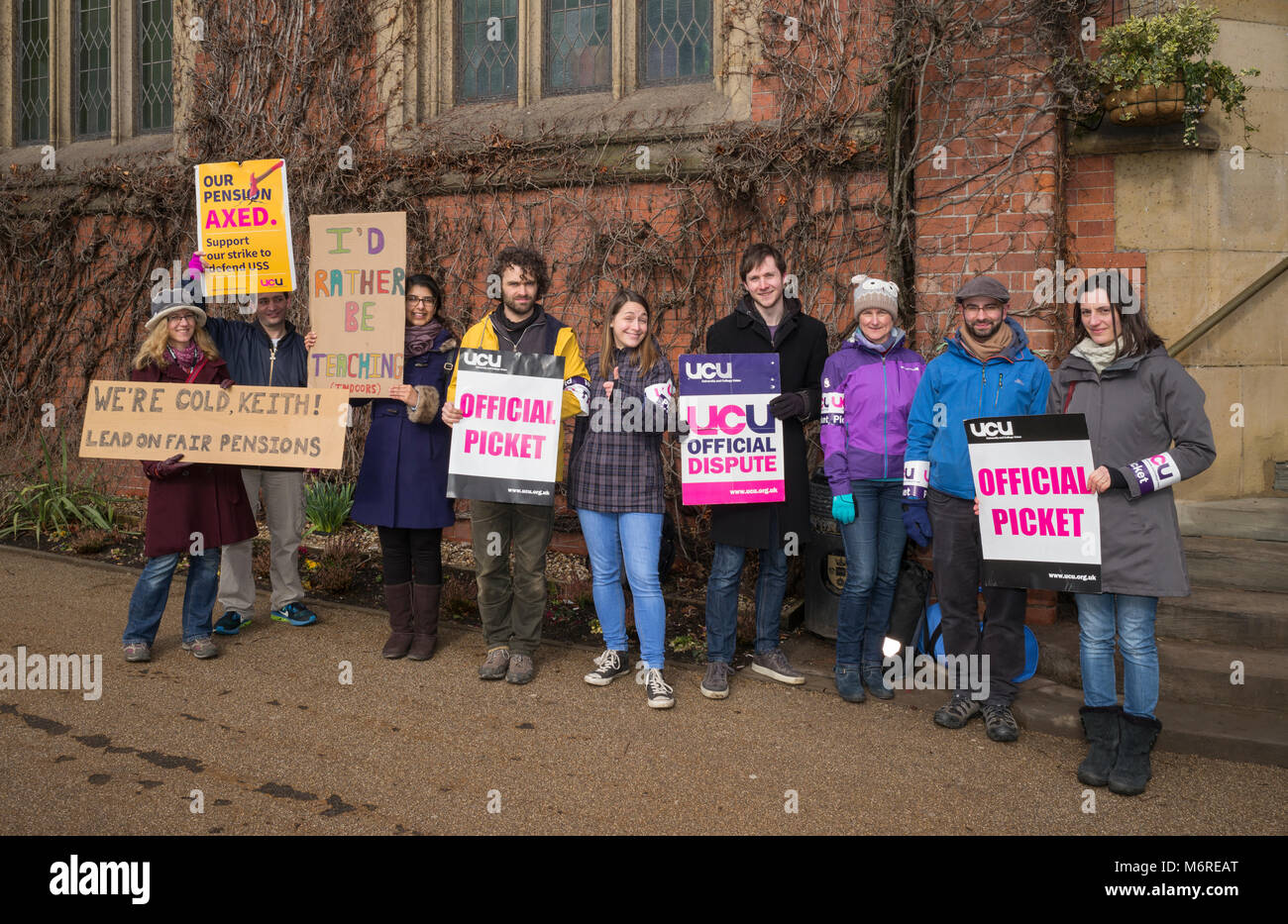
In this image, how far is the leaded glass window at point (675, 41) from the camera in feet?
25.0

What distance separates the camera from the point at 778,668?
16.7ft

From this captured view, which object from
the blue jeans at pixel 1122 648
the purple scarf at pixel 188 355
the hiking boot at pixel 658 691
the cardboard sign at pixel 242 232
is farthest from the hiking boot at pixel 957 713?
the purple scarf at pixel 188 355

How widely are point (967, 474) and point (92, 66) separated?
416 inches

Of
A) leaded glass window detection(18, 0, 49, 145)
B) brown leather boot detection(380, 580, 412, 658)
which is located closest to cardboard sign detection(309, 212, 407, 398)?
brown leather boot detection(380, 580, 412, 658)

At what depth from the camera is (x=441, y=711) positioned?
4.62m

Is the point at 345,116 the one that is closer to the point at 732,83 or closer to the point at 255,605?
the point at 732,83

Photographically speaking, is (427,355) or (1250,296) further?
(1250,296)

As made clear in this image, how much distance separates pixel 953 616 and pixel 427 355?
3051 millimetres

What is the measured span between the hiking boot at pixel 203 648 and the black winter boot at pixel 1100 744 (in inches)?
173

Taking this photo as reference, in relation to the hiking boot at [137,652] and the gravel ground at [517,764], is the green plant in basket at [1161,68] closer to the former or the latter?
the gravel ground at [517,764]

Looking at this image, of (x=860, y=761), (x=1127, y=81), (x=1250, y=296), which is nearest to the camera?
(x=860, y=761)

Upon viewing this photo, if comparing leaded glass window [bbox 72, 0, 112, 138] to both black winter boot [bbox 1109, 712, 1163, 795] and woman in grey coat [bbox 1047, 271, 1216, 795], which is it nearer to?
woman in grey coat [bbox 1047, 271, 1216, 795]

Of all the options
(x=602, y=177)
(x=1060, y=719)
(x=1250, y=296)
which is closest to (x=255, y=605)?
(x=602, y=177)

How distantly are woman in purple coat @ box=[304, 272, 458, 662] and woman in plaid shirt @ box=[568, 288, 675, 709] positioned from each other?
2.78 ft
